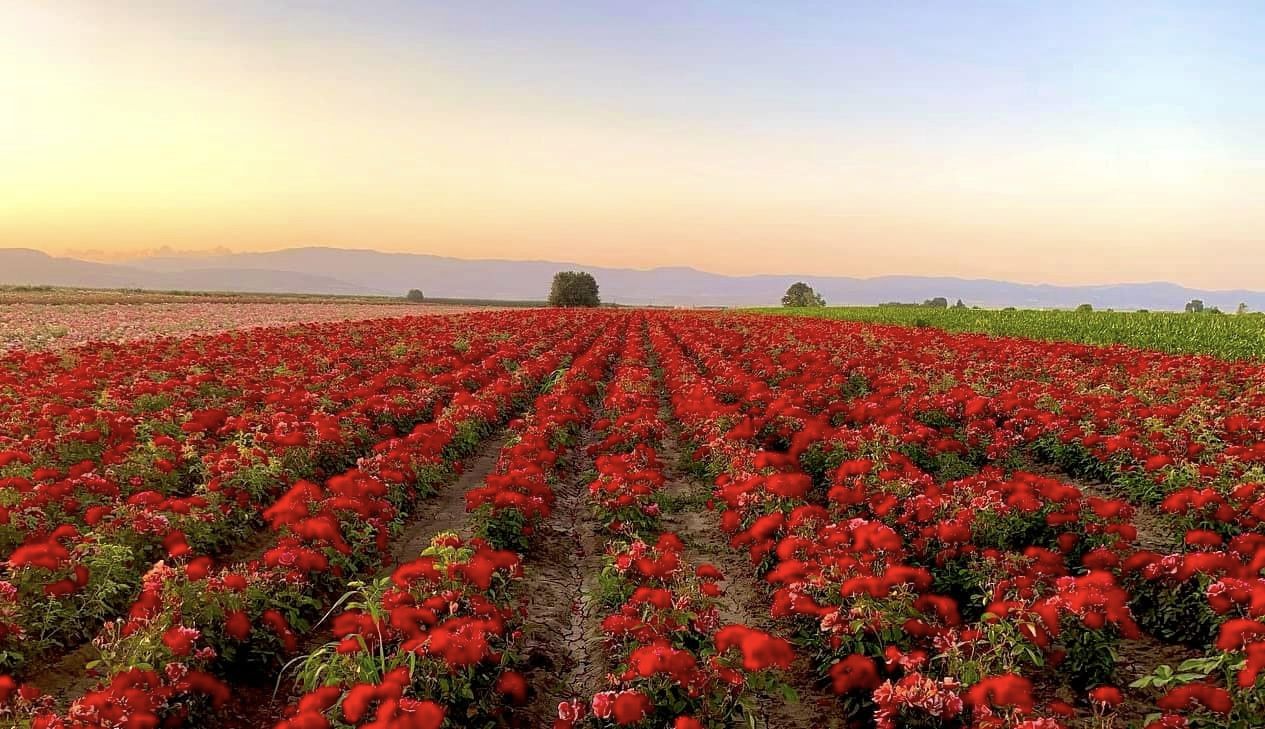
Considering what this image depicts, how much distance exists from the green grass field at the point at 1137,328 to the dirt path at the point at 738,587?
65.4 ft

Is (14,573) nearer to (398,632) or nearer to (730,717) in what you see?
(398,632)

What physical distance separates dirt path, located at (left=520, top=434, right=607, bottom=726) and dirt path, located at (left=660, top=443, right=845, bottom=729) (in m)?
1.21

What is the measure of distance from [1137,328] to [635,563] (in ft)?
93.5

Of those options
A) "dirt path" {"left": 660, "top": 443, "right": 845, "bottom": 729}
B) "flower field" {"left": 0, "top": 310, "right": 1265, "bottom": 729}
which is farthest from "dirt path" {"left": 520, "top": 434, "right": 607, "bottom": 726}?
"dirt path" {"left": 660, "top": 443, "right": 845, "bottom": 729}

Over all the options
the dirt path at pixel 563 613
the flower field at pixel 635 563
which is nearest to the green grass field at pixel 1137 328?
the flower field at pixel 635 563

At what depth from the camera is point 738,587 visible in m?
7.11

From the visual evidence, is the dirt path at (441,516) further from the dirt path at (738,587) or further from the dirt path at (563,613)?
the dirt path at (738,587)

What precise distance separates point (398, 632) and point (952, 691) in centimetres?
347

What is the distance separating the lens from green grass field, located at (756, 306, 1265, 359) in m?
21.5

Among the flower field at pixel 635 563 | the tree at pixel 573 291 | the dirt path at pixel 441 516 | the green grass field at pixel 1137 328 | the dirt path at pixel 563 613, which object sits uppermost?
the tree at pixel 573 291

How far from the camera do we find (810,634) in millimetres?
5590

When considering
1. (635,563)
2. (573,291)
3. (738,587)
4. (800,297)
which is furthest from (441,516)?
(800,297)

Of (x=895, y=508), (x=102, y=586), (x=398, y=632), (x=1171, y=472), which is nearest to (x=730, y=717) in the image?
(x=398, y=632)

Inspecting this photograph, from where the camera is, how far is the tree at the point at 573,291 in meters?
92.7
